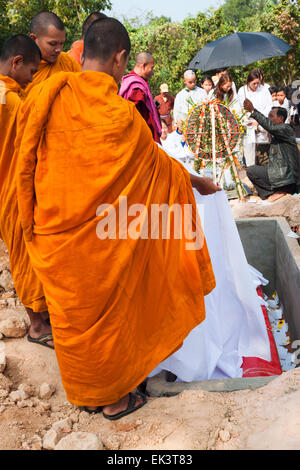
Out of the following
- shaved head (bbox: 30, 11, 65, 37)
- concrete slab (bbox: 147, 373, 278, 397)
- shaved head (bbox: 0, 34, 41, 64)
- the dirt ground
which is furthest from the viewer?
shaved head (bbox: 30, 11, 65, 37)

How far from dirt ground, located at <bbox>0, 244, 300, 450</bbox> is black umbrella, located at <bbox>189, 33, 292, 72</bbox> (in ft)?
22.2

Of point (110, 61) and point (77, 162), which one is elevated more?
point (110, 61)

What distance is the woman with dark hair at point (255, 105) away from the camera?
759 centimetres

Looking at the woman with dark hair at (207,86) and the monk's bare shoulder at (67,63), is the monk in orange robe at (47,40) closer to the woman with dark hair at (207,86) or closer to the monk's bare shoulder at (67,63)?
the monk's bare shoulder at (67,63)

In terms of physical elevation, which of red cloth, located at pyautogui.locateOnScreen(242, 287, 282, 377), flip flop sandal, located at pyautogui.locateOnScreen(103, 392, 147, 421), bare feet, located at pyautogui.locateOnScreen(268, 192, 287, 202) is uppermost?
bare feet, located at pyautogui.locateOnScreen(268, 192, 287, 202)

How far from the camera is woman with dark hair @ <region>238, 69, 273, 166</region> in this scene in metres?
7.59

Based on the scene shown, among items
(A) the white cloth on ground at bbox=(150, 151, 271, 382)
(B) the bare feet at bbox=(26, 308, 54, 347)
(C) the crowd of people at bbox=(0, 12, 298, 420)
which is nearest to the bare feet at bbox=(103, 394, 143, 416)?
(C) the crowd of people at bbox=(0, 12, 298, 420)

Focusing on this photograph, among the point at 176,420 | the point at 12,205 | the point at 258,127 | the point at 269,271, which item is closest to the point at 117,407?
the point at 176,420

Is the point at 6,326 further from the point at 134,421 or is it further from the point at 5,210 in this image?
the point at 134,421

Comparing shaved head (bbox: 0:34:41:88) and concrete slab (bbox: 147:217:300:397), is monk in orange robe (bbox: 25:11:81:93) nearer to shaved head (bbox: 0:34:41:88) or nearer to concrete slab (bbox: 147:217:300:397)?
shaved head (bbox: 0:34:41:88)

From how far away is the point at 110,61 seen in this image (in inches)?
91.9

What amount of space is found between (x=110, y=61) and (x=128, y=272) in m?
1.05

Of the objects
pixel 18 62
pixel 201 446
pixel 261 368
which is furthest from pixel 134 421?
pixel 18 62

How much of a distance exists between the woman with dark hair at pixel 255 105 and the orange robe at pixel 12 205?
5.21m
